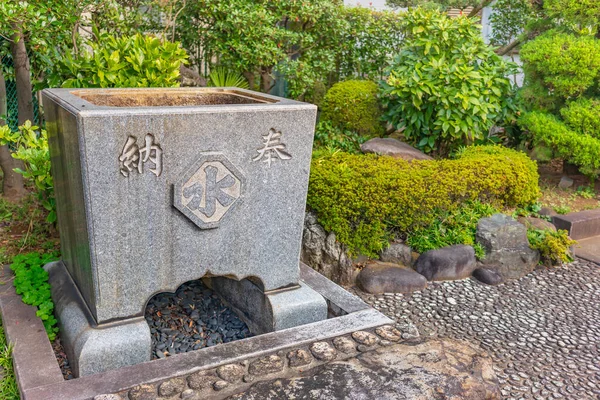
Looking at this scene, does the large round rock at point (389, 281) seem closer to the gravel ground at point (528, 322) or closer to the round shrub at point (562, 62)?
the gravel ground at point (528, 322)

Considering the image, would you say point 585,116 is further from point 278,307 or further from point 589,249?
point 278,307

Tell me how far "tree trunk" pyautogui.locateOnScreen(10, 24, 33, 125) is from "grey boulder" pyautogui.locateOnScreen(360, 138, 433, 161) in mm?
3250

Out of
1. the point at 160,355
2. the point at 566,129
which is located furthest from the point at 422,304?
the point at 566,129

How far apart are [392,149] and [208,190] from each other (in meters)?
3.12

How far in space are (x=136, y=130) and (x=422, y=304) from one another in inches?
104

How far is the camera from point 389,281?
4.50 m

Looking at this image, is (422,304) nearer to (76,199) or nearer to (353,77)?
(76,199)

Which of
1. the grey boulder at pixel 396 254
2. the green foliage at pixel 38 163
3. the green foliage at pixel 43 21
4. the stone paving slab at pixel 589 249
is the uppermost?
the green foliage at pixel 43 21

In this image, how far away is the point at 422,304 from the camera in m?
4.32

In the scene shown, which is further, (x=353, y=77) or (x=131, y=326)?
(x=353, y=77)

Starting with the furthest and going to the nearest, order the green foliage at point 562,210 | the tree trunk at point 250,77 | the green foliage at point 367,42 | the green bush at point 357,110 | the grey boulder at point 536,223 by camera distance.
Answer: the green foliage at point 367,42, the tree trunk at point 250,77, the green bush at point 357,110, the green foliage at point 562,210, the grey boulder at point 536,223

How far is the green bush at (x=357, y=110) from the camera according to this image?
632 cm

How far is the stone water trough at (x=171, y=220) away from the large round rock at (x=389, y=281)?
113 cm

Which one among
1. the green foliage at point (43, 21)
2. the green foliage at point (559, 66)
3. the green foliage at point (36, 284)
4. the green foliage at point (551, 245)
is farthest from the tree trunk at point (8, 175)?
the green foliage at point (559, 66)
